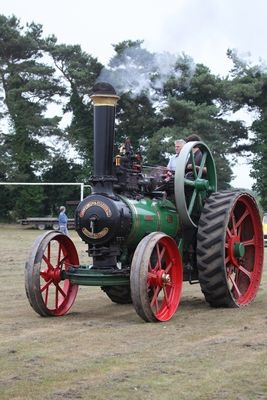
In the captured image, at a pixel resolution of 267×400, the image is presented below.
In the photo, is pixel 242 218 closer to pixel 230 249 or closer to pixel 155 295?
pixel 230 249

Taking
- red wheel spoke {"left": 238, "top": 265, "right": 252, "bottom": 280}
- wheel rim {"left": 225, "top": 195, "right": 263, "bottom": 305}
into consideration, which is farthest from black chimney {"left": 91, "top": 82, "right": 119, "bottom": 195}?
red wheel spoke {"left": 238, "top": 265, "right": 252, "bottom": 280}

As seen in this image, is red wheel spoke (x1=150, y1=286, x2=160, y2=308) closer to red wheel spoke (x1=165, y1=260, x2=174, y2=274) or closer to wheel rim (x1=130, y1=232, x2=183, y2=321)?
wheel rim (x1=130, y1=232, x2=183, y2=321)

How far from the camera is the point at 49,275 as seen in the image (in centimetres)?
664

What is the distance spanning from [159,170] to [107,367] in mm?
3269

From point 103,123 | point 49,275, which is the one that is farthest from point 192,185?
point 49,275

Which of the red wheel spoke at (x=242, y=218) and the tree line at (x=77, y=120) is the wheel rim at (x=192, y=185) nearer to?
the red wheel spoke at (x=242, y=218)

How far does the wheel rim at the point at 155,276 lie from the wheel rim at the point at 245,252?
978 mm

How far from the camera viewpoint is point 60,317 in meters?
6.51

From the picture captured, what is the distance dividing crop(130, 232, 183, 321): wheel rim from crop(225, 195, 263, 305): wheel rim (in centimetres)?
98

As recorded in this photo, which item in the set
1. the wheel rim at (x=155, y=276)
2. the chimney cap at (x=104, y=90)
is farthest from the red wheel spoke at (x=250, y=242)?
the chimney cap at (x=104, y=90)

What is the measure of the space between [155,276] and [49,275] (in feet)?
3.66

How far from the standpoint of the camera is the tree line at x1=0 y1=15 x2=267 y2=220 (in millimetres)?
28312

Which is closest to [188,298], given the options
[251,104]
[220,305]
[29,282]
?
[220,305]

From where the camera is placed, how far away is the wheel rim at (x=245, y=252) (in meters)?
7.37
